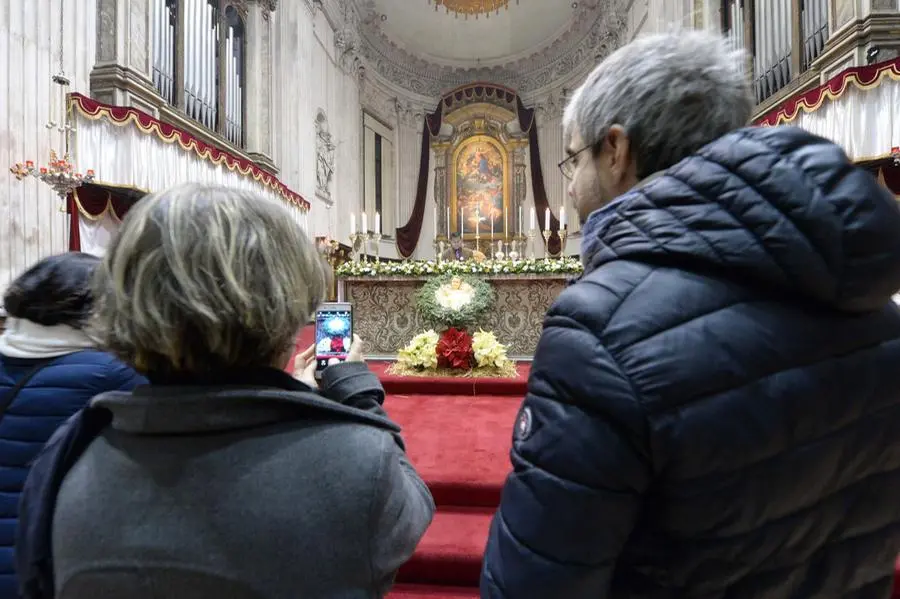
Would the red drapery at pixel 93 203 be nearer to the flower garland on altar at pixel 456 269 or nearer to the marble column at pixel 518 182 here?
the flower garland on altar at pixel 456 269

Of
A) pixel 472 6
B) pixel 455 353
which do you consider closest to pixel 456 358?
pixel 455 353

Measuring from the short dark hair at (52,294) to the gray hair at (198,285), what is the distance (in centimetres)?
74

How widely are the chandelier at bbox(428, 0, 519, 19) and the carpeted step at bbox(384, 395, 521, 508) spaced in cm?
1270

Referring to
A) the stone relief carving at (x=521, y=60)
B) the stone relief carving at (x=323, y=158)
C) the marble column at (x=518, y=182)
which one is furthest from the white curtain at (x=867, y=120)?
the marble column at (x=518, y=182)

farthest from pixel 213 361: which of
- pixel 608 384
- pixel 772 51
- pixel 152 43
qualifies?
pixel 772 51

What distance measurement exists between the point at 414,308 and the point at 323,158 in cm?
736

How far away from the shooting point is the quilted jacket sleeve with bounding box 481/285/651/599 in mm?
584

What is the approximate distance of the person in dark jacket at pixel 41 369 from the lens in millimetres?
1191

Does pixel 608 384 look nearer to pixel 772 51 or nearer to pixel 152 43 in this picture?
pixel 152 43

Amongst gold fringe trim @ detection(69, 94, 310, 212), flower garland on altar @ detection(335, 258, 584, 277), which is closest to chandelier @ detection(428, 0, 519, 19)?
gold fringe trim @ detection(69, 94, 310, 212)

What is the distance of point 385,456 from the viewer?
2.14 feet

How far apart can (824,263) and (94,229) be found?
6.18m

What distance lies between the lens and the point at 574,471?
0.60 meters

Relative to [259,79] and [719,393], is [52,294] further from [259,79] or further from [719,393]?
[259,79]
